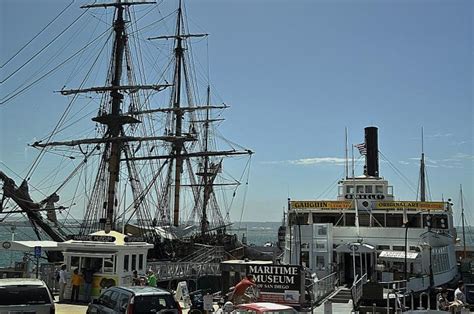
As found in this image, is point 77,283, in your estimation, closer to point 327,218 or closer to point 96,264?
point 96,264

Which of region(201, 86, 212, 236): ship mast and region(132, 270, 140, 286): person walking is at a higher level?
region(201, 86, 212, 236): ship mast

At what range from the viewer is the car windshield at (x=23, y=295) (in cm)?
1290

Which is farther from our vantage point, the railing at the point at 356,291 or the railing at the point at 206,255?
the railing at the point at 206,255

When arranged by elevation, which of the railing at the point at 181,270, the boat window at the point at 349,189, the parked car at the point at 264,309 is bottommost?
the railing at the point at 181,270

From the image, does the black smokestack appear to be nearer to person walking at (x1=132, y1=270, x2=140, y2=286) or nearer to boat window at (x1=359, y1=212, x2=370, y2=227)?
boat window at (x1=359, y1=212, x2=370, y2=227)

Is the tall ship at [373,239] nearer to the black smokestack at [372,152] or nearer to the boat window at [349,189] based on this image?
the boat window at [349,189]

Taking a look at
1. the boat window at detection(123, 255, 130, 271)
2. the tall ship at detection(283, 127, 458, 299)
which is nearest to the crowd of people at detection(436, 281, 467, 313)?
the tall ship at detection(283, 127, 458, 299)

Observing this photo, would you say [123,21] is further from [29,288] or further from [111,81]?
[29,288]

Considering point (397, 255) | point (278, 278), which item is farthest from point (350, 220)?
point (278, 278)

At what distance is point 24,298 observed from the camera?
1302 centimetres

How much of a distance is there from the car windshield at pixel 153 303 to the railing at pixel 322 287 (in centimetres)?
1052

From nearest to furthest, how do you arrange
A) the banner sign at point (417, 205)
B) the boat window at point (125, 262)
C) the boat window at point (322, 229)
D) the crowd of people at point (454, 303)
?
the crowd of people at point (454, 303)
the boat window at point (125, 262)
the boat window at point (322, 229)
the banner sign at point (417, 205)

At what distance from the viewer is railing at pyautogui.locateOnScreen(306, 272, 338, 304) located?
73.3 ft

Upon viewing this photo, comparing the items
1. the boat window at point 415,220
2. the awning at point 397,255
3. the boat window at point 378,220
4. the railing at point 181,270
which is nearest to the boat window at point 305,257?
the awning at point 397,255
